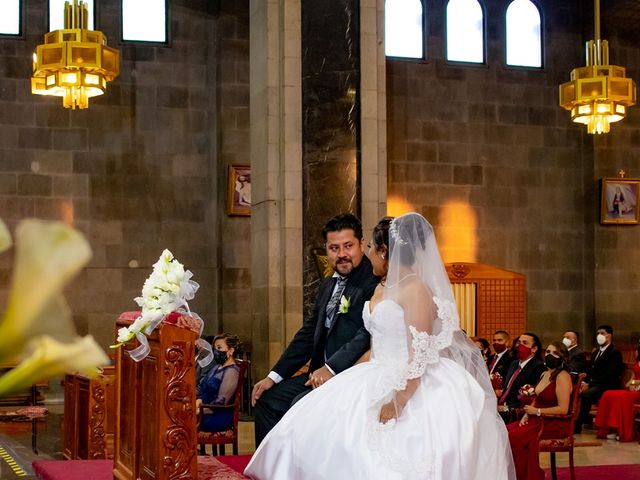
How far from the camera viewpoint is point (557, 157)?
18312 mm

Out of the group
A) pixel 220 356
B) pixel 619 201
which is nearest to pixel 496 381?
pixel 220 356

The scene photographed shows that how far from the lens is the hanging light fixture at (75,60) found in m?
11.0

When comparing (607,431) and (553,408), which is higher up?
(553,408)

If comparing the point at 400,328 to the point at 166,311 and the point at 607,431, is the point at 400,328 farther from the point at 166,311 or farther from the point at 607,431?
the point at 607,431

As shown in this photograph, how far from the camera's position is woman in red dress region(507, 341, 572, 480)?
22.1 feet

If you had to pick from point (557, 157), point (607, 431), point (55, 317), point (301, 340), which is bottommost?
point (607, 431)

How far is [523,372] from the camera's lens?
850 cm

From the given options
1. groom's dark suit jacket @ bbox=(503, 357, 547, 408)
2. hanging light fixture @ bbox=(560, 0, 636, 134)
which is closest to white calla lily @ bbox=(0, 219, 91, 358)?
groom's dark suit jacket @ bbox=(503, 357, 547, 408)

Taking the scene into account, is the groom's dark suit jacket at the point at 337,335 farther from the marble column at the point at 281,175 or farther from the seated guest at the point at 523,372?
the marble column at the point at 281,175

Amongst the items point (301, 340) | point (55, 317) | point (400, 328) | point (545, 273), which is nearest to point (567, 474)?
point (301, 340)

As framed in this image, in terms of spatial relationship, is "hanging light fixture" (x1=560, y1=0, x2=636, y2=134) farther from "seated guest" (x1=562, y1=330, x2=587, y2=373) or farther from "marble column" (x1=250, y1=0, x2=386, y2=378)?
"seated guest" (x1=562, y1=330, x2=587, y2=373)

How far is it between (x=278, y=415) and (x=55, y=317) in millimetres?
5624

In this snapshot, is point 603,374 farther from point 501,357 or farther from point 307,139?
point 307,139

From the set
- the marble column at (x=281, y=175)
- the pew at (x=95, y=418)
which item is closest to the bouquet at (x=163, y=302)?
the pew at (x=95, y=418)
